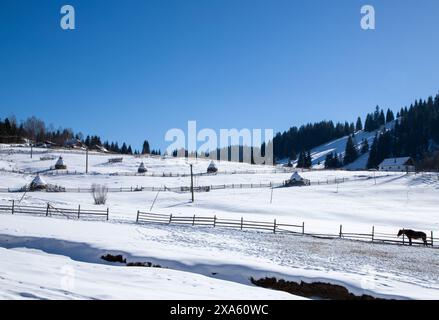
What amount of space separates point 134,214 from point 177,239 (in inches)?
617

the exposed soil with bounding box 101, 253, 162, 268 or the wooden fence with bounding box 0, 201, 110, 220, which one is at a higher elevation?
the wooden fence with bounding box 0, 201, 110, 220

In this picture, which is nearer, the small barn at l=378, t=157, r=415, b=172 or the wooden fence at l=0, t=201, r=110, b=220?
the wooden fence at l=0, t=201, r=110, b=220

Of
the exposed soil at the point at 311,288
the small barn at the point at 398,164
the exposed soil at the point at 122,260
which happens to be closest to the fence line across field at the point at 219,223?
the exposed soil at the point at 122,260

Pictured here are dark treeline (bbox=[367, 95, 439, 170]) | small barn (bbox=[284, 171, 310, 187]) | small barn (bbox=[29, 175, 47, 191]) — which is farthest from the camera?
dark treeline (bbox=[367, 95, 439, 170])

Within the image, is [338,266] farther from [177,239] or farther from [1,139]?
[1,139]

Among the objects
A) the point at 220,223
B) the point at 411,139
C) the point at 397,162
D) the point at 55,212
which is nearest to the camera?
the point at 220,223

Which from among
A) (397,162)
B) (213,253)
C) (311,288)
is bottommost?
(311,288)

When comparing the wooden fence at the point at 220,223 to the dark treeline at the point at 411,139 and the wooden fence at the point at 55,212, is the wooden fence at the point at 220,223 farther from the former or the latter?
the dark treeline at the point at 411,139

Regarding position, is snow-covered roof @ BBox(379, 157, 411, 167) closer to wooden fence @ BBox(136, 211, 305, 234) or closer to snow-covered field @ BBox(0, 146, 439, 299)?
snow-covered field @ BBox(0, 146, 439, 299)

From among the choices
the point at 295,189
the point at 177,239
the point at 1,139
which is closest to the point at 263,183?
the point at 295,189

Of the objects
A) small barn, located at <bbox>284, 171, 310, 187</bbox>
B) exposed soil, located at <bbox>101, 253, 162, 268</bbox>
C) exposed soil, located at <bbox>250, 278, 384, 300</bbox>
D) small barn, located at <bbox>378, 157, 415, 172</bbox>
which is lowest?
exposed soil, located at <bbox>250, 278, 384, 300</bbox>

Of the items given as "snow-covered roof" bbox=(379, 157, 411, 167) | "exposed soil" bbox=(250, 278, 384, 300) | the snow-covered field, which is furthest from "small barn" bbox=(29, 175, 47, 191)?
"snow-covered roof" bbox=(379, 157, 411, 167)

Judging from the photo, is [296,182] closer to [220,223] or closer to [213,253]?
[220,223]

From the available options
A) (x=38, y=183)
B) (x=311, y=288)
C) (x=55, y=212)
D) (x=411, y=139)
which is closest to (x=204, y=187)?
(x=38, y=183)
